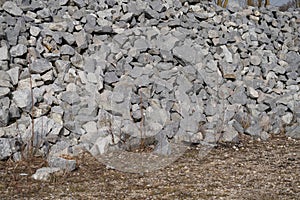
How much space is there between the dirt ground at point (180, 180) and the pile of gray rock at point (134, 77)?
28 centimetres

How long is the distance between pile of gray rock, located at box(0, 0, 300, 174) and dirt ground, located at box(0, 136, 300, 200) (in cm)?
28

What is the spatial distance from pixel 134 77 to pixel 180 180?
1.85 meters

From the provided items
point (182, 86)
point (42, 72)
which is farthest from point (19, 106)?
point (182, 86)

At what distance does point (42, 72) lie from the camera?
204 inches

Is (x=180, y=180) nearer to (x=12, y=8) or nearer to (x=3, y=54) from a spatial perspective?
(x=3, y=54)

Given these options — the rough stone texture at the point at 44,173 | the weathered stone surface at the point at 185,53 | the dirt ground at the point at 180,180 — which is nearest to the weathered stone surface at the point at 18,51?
the dirt ground at the point at 180,180

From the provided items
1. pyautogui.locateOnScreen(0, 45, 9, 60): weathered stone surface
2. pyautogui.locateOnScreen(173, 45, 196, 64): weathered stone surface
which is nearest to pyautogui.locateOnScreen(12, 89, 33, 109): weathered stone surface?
pyautogui.locateOnScreen(0, 45, 9, 60): weathered stone surface

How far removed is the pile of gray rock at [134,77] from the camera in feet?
16.6

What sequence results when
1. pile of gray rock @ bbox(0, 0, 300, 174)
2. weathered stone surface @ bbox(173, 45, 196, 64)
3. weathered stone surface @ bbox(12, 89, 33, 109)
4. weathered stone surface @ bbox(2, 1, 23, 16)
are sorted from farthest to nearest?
weathered stone surface @ bbox(173, 45, 196, 64)
weathered stone surface @ bbox(2, 1, 23, 16)
pile of gray rock @ bbox(0, 0, 300, 174)
weathered stone surface @ bbox(12, 89, 33, 109)

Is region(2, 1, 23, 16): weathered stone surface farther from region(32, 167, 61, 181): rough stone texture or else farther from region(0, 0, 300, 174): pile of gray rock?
region(32, 167, 61, 181): rough stone texture

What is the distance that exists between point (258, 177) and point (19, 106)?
2.72m

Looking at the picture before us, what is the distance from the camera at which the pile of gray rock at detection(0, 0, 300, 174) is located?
5051mm

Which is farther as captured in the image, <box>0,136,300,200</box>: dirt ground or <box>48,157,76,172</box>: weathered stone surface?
<box>48,157,76,172</box>: weathered stone surface

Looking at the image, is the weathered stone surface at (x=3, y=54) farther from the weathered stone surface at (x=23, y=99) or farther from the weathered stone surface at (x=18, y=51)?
the weathered stone surface at (x=23, y=99)
